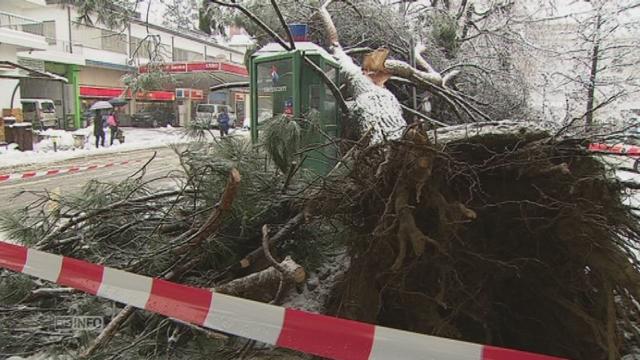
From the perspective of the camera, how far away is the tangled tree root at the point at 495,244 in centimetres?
249

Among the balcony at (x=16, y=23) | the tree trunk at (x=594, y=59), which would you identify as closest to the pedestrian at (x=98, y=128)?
the balcony at (x=16, y=23)

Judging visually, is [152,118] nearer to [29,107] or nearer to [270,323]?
[29,107]

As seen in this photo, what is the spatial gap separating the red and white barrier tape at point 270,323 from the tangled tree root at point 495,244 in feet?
1.91

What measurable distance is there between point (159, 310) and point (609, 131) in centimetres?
260

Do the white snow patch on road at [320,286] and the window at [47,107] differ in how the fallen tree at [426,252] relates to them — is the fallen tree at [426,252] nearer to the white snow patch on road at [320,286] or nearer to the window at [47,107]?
the white snow patch on road at [320,286]

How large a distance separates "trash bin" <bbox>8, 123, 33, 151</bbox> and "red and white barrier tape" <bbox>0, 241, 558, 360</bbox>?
1659cm

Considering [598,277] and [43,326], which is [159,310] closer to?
[43,326]

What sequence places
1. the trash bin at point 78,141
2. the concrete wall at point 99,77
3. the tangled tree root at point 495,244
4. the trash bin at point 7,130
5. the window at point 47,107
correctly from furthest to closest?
the concrete wall at point 99,77
the window at point 47,107
the trash bin at point 78,141
the trash bin at point 7,130
the tangled tree root at point 495,244

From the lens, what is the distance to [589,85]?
11203 millimetres

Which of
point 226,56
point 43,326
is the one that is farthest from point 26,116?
point 43,326

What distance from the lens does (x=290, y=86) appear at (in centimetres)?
604

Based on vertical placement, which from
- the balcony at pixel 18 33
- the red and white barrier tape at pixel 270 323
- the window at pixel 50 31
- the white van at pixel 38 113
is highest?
the window at pixel 50 31

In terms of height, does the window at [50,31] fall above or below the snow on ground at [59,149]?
above

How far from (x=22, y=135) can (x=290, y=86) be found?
48.0 feet
